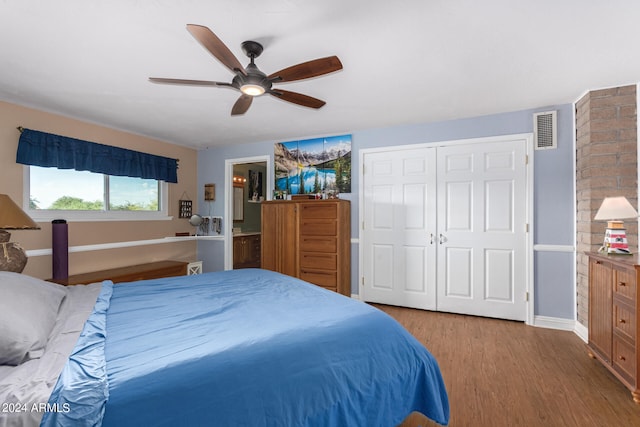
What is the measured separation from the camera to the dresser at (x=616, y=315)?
6.46 ft

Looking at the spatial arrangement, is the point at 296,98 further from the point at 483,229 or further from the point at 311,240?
the point at 483,229

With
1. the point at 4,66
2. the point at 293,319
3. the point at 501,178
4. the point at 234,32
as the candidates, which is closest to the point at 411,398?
the point at 293,319

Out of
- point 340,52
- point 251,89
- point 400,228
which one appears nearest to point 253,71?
point 251,89

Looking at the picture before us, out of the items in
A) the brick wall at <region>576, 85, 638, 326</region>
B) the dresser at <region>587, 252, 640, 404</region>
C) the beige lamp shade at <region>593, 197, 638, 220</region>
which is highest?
the brick wall at <region>576, 85, 638, 326</region>

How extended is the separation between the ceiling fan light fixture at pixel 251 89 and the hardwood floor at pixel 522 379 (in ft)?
7.34

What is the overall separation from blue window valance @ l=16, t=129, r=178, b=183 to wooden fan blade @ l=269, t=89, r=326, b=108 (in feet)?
9.56

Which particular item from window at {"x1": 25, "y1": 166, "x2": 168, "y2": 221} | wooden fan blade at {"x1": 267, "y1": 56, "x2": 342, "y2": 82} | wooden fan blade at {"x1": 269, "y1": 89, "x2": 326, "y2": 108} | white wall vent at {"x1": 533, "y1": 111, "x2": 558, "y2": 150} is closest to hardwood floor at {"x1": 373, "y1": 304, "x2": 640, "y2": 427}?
white wall vent at {"x1": 533, "y1": 111, "x2": 558, "y2": 150}

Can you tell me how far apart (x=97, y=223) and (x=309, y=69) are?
359 centimetres

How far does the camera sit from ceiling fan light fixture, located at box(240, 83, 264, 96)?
2.02m

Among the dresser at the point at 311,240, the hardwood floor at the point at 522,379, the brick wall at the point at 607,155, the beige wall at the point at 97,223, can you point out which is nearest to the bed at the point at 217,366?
the hardwood floor at the point at 522,379

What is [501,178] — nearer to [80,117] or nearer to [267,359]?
[267,359]

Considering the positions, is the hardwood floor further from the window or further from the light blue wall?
the window

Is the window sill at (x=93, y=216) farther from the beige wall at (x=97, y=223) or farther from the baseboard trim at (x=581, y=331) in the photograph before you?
the baseboard trim at (x=581, y=331)

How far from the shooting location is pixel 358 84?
9.23 feet
